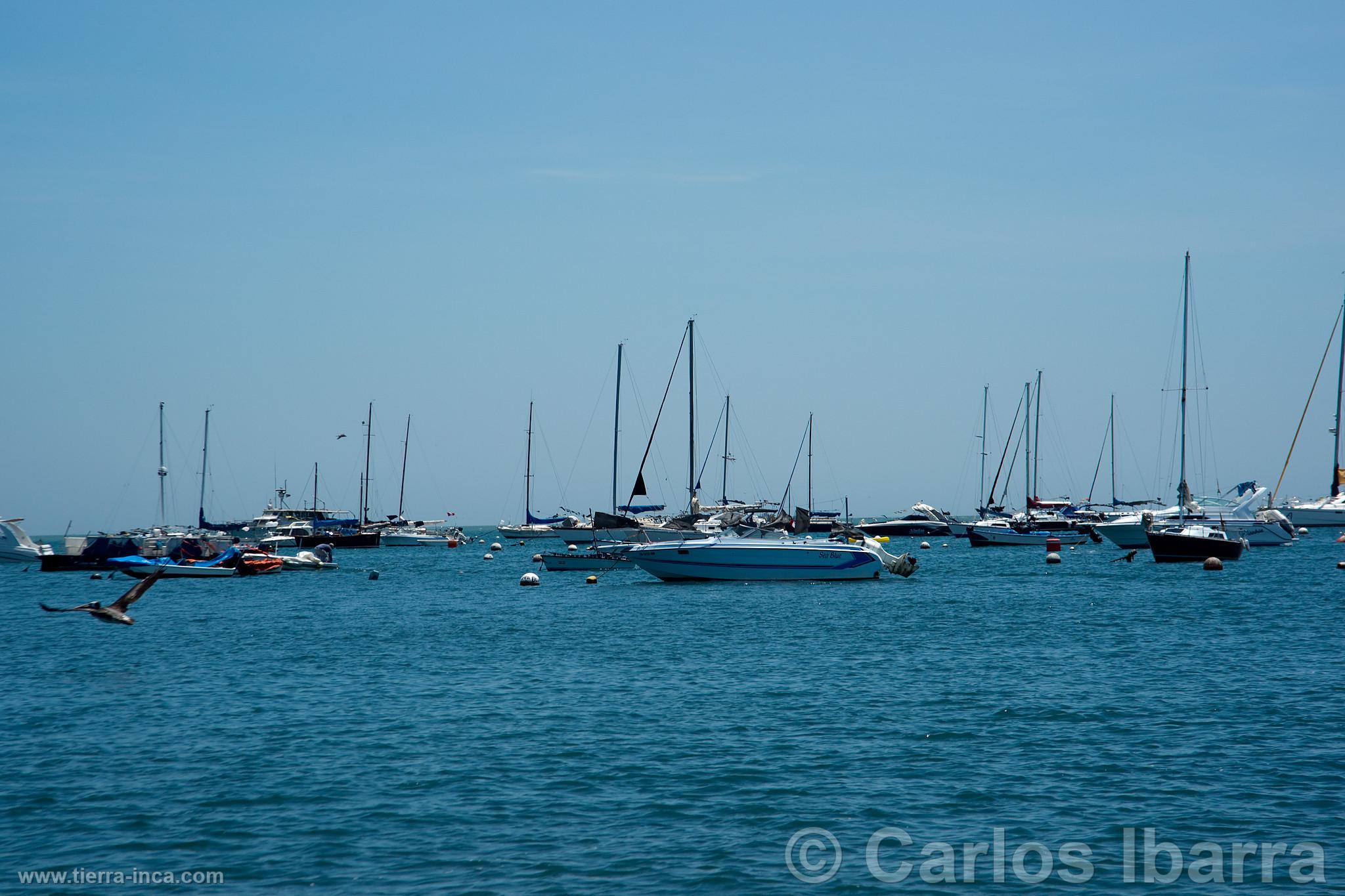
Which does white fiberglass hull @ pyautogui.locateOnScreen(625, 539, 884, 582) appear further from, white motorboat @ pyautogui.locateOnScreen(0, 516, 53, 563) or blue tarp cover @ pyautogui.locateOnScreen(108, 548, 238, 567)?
white motorboat @ pyautogui.locateOnScreen(0, 516, 53, 563)

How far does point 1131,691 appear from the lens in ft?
74.6

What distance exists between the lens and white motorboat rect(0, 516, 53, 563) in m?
76.7

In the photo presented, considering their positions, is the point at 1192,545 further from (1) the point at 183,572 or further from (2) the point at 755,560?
(1) the point at 183,572

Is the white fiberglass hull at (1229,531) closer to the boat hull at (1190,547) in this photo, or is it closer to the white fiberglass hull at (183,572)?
the boat hull at (1190,547)

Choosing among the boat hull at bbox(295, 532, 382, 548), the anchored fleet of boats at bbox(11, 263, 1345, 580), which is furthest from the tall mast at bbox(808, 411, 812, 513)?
the boat hull at bbox(295, 532, 382, 548)

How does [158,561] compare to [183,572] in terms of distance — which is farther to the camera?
[183,572]

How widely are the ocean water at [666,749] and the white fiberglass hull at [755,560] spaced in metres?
10.8

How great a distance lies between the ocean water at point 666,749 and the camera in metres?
13.1

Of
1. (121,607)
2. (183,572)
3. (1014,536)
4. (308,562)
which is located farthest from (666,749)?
(1014,536)

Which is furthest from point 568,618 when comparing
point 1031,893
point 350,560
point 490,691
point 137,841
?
point 350,560

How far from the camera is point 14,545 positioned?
7706cm

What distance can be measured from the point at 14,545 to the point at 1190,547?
247ft

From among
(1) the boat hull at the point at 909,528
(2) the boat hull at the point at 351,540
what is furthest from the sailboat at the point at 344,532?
(1) the boat hull at the point at 909,528

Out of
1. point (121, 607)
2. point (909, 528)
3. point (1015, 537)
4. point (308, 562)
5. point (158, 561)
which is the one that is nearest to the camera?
point (121, 607)
